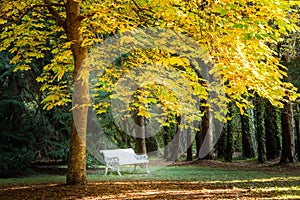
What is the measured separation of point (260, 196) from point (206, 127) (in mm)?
13189

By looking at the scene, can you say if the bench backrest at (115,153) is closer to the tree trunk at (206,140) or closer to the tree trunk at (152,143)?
the tree trunk at (206,140)

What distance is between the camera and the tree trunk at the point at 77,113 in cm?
961

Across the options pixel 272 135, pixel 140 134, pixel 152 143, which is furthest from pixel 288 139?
pixel 152 143

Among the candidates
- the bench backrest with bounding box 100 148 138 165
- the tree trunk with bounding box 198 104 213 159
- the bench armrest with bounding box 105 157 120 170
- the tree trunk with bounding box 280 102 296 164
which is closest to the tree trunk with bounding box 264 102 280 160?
the tree trunk with bounding box 198 104 213 159

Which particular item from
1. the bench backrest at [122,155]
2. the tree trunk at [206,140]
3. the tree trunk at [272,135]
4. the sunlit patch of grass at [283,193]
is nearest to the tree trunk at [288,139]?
the tree trunk at [272,135]

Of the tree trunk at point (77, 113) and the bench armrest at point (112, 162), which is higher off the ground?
the tree trunk at point (77, 113)

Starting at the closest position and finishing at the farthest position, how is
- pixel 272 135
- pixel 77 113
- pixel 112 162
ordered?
pixel 77 113
pixel 112 162
pixel 272 135

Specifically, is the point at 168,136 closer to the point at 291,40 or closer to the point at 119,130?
the point at 119,130

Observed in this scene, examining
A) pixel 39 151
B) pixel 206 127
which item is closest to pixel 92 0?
pixel 39 151

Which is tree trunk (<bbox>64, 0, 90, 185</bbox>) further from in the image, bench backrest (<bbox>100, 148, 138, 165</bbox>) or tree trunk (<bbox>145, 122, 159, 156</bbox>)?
tree trunk (<bbox>145, 122, 159, 156</bbox>)

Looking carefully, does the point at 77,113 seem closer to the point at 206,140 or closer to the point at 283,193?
the point at 283,193

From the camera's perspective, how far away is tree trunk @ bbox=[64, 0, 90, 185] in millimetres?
9609

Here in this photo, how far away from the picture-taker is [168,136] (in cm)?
2880

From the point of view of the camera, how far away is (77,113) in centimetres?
986
